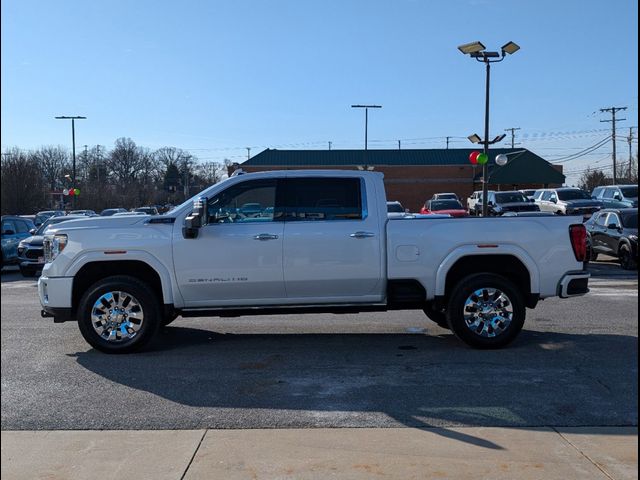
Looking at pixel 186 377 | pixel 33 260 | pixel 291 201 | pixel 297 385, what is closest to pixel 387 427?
pixel 297 385

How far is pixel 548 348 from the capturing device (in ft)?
25.3

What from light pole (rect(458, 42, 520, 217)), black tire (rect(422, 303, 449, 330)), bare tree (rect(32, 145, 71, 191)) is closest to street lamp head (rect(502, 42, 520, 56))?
light pole (rect(458, 42, 520, 217))

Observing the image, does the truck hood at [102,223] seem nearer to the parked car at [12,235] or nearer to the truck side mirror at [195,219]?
the truck side mirror at [195,219]

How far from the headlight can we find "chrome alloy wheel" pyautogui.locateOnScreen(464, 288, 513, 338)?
4.63m

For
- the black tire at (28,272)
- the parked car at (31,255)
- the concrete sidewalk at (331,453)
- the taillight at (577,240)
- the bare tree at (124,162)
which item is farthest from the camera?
the bare tree at (124,162)

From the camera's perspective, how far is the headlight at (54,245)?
7.38 m

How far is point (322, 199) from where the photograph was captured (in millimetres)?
7648

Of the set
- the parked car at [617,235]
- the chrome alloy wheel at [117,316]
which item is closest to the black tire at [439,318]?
the chrome alloy wheel at [117,316]

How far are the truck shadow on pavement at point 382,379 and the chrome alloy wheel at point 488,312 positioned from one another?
27cm

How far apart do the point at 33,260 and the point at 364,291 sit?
45.9ft

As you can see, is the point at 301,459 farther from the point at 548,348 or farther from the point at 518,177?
the point at 518,177

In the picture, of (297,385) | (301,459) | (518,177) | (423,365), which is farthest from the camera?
(518,177)

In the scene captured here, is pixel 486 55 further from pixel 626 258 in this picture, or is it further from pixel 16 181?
pixel 16 181

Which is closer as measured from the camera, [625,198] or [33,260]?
[33,260]
